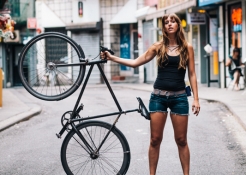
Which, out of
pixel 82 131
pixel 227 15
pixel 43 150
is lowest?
pixel 43 150

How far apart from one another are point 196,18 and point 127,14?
8.43m

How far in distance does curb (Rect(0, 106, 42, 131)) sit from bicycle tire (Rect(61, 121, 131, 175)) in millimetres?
5957

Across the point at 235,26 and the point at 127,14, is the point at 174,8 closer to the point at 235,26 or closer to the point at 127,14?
the point at 235,26

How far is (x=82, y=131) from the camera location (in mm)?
6812

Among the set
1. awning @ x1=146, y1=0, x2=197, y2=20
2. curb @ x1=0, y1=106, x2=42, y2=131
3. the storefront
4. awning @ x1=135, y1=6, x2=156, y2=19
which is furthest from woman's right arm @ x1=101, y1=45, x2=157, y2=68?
the storefront

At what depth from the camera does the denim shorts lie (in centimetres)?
660

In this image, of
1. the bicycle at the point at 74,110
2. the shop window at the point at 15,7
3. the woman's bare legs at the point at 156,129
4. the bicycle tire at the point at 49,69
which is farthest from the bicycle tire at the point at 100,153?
the shop window at the point at 15,7

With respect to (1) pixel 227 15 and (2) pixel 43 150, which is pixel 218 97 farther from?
(2) pixel 43 150

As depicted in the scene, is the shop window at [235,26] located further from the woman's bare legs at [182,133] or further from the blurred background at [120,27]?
the woman's bare legs at [182,133]

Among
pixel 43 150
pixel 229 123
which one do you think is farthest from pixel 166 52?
pixel 229 123

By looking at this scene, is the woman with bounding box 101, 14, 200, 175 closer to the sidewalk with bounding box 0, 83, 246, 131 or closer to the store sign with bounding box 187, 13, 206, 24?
the sidewalk with bounding box 0, 83, 246, 131

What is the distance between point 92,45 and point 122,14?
2525 mm

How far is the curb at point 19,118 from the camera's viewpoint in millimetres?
13220

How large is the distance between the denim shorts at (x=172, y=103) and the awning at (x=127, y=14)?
2777 cm
